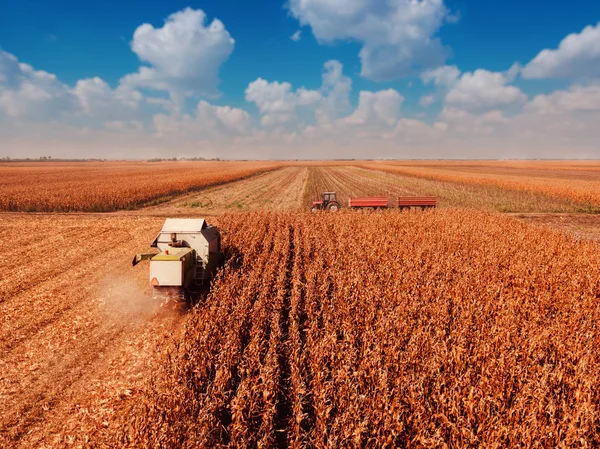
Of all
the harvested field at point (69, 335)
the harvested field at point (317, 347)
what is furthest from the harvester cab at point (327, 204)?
the harvested field at point (69, 335)

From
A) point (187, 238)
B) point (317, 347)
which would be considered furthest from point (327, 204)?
point (317, 347)

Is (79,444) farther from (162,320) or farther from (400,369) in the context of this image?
(400,369)

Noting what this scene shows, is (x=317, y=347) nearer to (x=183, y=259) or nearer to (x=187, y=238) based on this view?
(x=183, y=259)

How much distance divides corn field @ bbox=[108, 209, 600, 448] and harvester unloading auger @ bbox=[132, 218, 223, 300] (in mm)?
814

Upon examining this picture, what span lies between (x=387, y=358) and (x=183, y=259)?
616cm

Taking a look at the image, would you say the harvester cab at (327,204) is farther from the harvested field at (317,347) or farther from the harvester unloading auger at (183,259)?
the harvester unloading auger at (183,259)

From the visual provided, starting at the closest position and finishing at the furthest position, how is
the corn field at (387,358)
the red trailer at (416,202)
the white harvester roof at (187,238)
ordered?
the corn field at (387,358)
the white harvester roof at (187,238)
the red trailer at (416,202)

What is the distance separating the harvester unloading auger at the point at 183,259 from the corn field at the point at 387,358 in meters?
0.81

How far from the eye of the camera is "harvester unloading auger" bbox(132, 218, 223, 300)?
9.01 metres

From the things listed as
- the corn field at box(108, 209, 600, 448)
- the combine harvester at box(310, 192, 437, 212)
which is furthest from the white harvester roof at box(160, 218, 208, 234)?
the combine harvester at box(310, 192, 437, 212)

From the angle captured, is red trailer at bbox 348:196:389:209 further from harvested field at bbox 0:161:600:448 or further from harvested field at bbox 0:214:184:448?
harvested field at bbox 0:214:184:448

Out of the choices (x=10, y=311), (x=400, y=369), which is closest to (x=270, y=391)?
(x=400, y=369)

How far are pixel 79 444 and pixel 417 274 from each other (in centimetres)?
907

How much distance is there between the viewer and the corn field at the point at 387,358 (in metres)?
4.41
